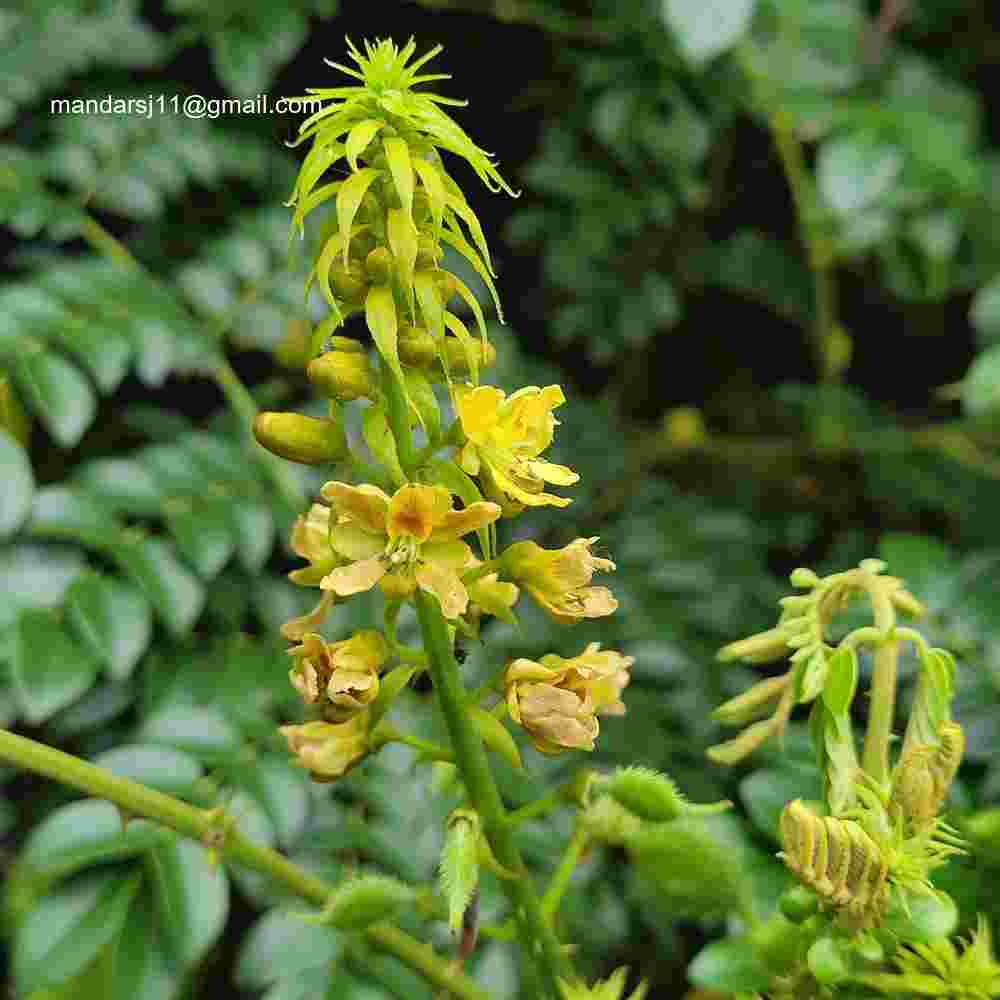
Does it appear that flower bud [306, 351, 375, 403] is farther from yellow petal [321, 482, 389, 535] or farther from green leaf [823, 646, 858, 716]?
green leaf [823, 646, 858, 716]

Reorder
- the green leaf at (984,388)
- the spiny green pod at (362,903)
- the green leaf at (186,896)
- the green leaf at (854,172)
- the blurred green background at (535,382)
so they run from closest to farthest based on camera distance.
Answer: the spiny green pod at (362,903), the green leaf at (186,896), the blurred green background at (535,382), the green leaf at (984,388), the green leaf at (854,172)

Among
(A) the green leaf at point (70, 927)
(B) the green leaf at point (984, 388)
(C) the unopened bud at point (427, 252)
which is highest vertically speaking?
(C) the unopened bud at point (427, 252)

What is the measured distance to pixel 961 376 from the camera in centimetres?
160

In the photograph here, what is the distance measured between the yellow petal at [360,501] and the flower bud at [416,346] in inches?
2.0

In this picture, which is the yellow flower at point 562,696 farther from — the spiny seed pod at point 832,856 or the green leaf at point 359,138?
the green leaf at point 359,138

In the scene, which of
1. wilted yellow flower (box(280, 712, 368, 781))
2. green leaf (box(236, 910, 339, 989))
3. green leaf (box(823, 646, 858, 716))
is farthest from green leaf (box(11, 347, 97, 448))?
green leaf (box(823, 646, 858, 716))

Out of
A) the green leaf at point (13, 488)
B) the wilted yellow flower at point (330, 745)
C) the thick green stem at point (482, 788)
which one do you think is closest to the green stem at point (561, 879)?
the thick green stem at point (482, 788)

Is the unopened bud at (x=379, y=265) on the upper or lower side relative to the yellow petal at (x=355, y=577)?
upper

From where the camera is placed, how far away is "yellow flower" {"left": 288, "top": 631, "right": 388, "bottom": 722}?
0.48 metres

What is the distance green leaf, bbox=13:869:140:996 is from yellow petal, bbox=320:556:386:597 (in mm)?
332

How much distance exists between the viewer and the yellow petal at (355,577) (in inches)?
18.0

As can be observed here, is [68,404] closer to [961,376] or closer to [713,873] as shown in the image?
[713,873]

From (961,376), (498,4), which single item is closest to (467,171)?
(498,4)

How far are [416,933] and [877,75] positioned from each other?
3.27 ft
